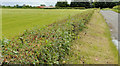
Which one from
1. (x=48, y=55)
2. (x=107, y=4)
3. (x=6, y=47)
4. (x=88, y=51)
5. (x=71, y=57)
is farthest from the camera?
(x=107, y=4)

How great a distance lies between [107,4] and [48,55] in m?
110

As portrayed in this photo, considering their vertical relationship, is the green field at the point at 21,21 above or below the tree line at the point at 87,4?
below

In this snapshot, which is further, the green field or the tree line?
the tree line

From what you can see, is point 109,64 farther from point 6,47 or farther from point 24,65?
point 6,47

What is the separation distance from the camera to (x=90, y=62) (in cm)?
609

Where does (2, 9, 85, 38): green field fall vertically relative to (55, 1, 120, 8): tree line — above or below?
below

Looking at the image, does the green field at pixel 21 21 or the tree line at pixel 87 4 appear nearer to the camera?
the green field at pixel 21 21

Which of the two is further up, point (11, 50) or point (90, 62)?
point (11, 50)

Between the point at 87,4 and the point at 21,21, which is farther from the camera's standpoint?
the point at 87,4

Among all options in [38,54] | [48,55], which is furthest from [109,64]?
[38,54]

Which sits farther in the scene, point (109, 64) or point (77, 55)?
point (77, 55)

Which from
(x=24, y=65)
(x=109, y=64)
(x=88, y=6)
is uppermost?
(x=88, y=6)

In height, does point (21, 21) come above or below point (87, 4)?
below

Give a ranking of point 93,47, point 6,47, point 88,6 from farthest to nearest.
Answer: point 88,6
point 93,47
point 6,47
